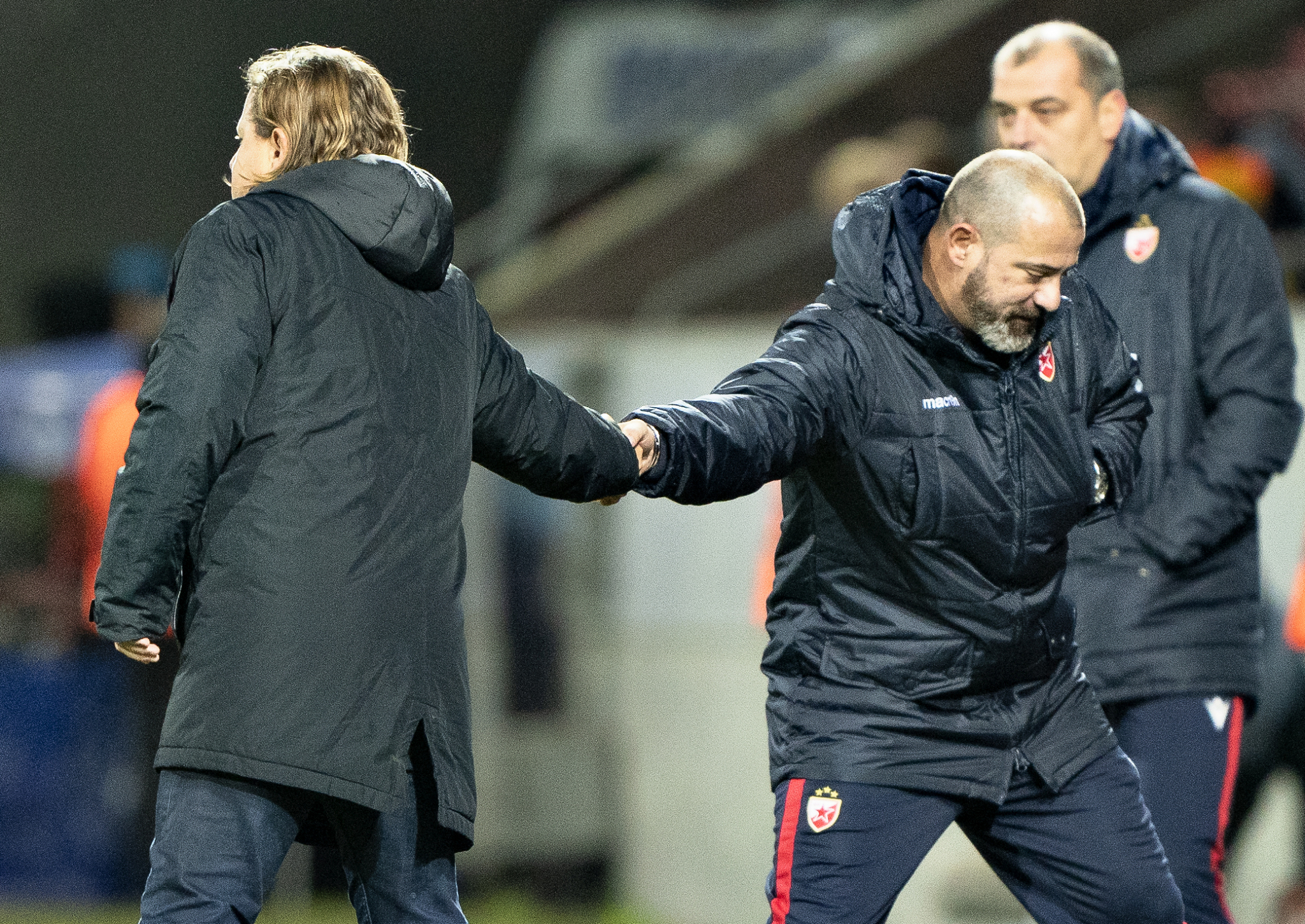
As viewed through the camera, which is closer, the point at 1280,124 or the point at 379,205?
the point at 379,205

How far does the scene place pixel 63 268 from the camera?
12.1m

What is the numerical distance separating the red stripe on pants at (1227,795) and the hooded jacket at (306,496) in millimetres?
1722

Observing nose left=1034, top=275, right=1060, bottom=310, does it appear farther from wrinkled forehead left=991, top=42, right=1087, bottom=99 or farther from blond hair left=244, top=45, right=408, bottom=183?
blond hair left=244, top=45, right=408, bottom=183

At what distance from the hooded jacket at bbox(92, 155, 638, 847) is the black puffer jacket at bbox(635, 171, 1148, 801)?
47 cm

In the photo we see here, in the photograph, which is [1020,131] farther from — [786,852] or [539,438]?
[786,852]

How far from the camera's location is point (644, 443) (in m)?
3.16

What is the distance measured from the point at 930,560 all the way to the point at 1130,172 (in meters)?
1.36

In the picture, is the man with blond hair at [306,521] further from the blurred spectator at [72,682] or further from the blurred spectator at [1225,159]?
the blurred spectator at [1225,159]

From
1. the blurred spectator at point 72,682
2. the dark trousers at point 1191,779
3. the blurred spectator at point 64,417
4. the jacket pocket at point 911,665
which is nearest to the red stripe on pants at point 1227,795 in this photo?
the dark trousers at point 1191,779

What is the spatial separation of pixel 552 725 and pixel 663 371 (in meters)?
1.48

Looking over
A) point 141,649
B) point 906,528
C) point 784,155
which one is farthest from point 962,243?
point 784,155

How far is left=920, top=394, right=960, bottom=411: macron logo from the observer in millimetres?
3229

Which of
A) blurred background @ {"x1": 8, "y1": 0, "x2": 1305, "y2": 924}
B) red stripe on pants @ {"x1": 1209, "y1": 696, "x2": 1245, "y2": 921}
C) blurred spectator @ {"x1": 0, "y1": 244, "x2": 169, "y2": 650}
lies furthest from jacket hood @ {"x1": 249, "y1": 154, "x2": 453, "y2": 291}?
blurred spectator @ {"x1": 0, "y1": 244, "x2": 169, "y2": 650}

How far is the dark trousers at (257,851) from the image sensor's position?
9.40 ft
